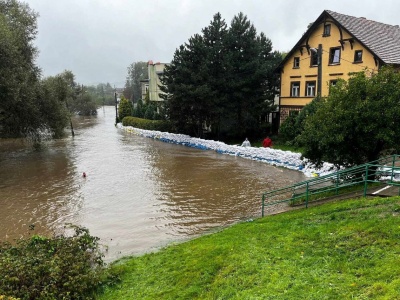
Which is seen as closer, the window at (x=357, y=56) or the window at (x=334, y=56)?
the window at (x=357, y=56)

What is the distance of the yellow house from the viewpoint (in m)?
25.1

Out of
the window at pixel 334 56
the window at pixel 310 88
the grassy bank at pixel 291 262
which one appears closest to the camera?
the grassy bank at pixel 291 262

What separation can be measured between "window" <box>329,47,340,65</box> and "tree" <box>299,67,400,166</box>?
1571 centimetres

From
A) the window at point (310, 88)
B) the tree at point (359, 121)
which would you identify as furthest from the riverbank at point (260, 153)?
the window at point (310, 88)

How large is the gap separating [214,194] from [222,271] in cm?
967

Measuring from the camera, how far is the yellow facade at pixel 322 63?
2597 centimetres

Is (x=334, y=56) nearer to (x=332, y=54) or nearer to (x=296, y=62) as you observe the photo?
(x=332, y=54)

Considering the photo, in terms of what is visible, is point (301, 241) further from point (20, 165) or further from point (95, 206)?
point (20, 165)

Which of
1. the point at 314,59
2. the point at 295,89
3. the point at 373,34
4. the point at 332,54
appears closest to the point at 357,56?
the point at 332,54

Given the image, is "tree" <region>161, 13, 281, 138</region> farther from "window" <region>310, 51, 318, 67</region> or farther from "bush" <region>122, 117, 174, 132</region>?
"bush" <region>122, 117, 174, 132</region>

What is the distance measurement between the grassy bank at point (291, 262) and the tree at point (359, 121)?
12.8ft

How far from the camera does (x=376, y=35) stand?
26688 mm

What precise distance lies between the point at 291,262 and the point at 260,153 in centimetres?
1868

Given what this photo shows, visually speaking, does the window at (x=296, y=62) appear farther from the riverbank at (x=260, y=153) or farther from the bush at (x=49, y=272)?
the bush at (x=49, y=272)
